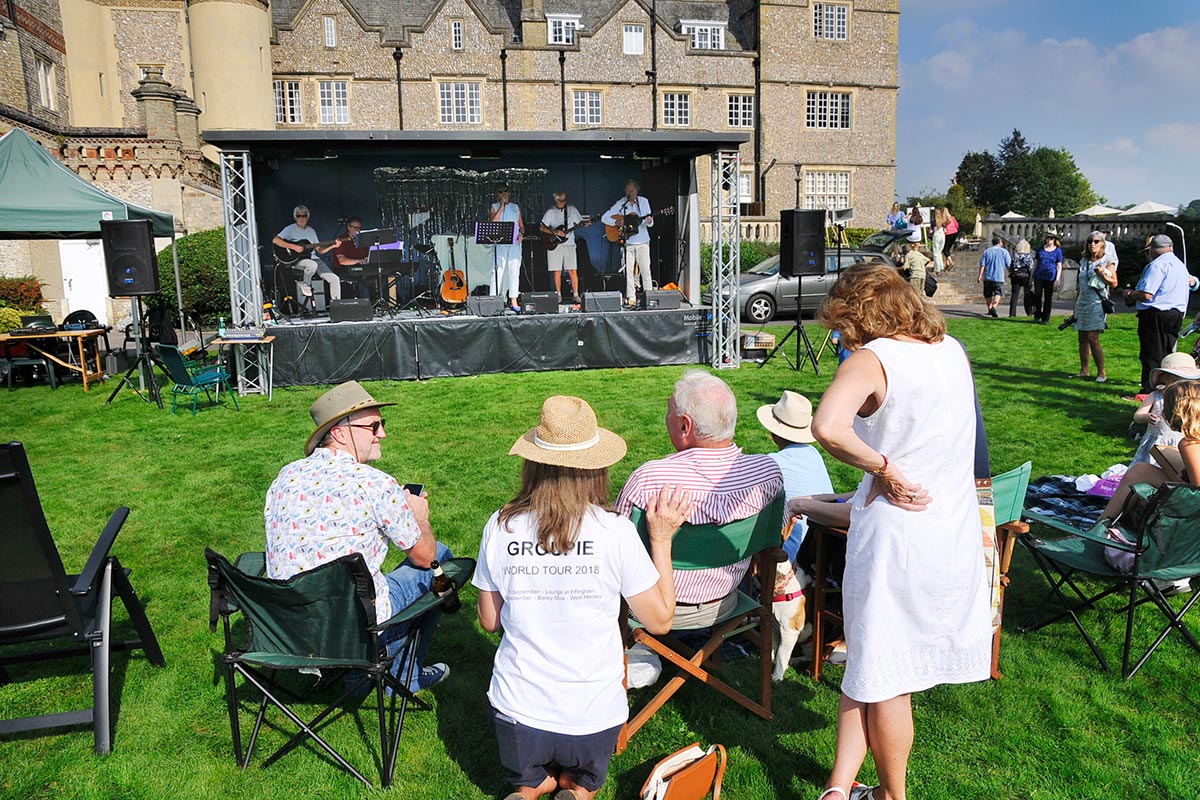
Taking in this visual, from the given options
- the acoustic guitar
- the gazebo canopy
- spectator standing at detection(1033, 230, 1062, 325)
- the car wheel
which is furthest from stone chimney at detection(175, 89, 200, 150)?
spectator standing at detection(1033, 230, 1062, 325)

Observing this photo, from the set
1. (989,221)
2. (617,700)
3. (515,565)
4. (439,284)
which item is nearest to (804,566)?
(617,700)

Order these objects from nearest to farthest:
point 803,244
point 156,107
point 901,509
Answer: point 901,509
point 803,244
point 156,107

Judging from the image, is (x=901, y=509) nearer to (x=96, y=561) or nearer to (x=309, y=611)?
(x=309, y=611)

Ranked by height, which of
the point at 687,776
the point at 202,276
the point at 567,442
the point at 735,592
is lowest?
the point at 687,776

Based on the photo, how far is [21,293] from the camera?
16719 millimetres

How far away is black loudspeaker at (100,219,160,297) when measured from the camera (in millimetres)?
9578

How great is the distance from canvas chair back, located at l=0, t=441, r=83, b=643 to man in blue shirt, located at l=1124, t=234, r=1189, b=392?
8.34 m

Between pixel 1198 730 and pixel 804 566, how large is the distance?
143cm

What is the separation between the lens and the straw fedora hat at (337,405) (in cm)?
301

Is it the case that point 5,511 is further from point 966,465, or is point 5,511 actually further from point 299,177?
point 299,177

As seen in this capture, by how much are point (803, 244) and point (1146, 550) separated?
25.2 feet

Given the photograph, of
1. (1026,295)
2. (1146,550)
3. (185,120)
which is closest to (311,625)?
(1146,550)

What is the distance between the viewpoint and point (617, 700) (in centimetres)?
234

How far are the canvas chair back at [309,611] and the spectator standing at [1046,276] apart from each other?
13.9 meters
